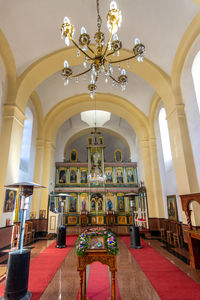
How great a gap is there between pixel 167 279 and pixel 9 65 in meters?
8.27

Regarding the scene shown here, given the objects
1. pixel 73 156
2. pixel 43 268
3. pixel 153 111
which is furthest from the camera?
pixel 73 156

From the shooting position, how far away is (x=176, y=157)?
21.2ft

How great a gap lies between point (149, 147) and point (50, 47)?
7337 millimetres

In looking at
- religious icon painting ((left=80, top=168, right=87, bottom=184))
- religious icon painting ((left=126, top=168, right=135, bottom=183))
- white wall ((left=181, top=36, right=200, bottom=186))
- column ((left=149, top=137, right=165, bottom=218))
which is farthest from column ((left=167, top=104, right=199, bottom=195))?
religious icon painting ((left=80, top=168, right=87, bottom=184))

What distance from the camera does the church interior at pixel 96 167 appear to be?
3.57m

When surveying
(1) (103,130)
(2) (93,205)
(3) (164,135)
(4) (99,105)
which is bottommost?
(2) (93,205)

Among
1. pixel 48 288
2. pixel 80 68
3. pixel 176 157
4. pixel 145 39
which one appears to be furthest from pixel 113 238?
pixel 80 68

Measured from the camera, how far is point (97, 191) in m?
13.8

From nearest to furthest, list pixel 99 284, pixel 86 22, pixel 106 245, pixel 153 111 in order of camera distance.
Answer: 1. pixel 106 245
2. pixel 99 284
3. pixel 86 22
4. pixel 153 111

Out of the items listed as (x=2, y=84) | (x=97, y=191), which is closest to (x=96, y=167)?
(x=97, y=191)

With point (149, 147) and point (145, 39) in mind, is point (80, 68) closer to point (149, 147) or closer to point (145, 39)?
point (145, 39)

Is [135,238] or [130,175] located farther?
[130,175]

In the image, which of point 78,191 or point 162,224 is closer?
point 162,224

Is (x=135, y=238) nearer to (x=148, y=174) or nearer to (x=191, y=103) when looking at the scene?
(x=148, y=174)
